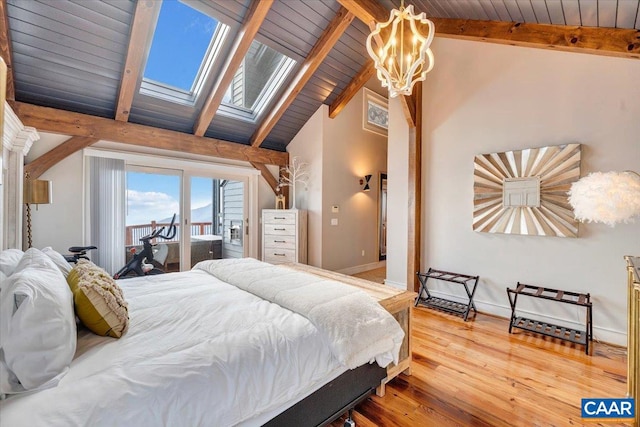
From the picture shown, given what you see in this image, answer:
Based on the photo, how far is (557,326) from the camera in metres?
2.94

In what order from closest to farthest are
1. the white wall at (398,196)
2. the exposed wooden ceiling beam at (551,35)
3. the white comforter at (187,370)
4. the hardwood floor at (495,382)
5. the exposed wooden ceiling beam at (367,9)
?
the white comforter at (187,370)
the hardwood floor at (495,382)
the exposed wooden ceiling beam at (551,35)
the exposed wooden ceiling beam at (367,9)
the white wall at (398,196)

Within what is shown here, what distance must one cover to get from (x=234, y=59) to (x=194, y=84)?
0.86 m

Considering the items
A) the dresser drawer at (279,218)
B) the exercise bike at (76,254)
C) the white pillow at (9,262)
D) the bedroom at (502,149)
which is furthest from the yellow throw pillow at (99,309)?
the dresser drawer at (279,218)

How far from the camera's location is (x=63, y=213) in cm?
345

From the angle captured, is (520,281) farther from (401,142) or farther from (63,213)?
(63,213)

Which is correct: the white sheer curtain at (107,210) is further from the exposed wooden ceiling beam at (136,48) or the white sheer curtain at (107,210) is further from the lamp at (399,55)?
the lamp at (399,55)

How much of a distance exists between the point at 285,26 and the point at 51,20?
2.32 meters

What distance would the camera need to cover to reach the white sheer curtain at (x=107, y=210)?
3627mm

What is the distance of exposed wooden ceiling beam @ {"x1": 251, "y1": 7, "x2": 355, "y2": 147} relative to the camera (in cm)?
353

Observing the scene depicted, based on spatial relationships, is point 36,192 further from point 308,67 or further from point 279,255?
point 308,67

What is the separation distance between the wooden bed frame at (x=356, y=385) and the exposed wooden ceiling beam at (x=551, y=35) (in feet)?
8.38

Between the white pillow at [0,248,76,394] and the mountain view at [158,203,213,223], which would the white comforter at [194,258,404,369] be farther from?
the mountain view at [158,203,213,223]

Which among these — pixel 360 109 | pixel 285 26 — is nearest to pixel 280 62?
pixel 285 26

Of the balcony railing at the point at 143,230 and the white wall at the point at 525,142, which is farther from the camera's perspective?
the balcony railing at the point at 143,230
